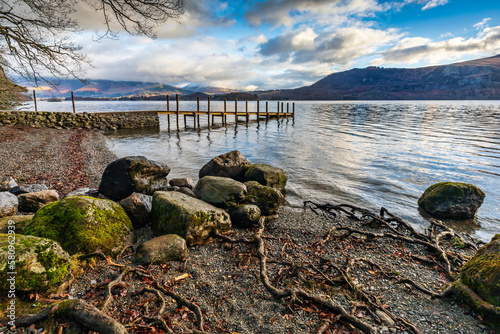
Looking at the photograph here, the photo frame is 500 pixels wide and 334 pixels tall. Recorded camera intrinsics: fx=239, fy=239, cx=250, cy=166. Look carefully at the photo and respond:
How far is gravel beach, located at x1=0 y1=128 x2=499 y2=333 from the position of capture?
3.33 meters

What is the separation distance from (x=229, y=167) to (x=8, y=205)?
712cm

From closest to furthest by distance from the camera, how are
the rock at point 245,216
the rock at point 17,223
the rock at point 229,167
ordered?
1. the rock at point 17,223
2. the rock at point 245,216
3. the rock at point 229,167

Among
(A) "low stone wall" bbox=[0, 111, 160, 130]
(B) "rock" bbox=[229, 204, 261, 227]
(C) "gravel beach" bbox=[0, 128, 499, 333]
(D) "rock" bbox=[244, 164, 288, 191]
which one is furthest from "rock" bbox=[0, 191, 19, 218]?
(A) "low stone wall" bbox=[0, 111, 160, 130]

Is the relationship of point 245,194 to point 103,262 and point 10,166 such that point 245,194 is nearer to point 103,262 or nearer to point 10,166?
point 103,262

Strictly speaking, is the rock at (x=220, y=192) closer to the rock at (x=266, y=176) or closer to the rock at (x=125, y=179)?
the rock at (x=125, y=179)

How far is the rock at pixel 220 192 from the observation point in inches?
297

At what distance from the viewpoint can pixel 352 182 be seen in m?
12.2

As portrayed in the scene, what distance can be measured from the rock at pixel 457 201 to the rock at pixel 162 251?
868cm

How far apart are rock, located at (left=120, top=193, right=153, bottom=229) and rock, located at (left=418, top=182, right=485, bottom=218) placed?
31.0 feet

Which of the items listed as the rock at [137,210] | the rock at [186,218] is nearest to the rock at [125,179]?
the rock at [137,210]

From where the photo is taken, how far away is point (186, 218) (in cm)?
555

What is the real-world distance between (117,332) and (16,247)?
6.65 ft

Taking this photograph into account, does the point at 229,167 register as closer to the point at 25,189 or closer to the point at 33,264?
the point at 25,189

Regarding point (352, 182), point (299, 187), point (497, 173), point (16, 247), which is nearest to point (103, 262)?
point (16, 247)
